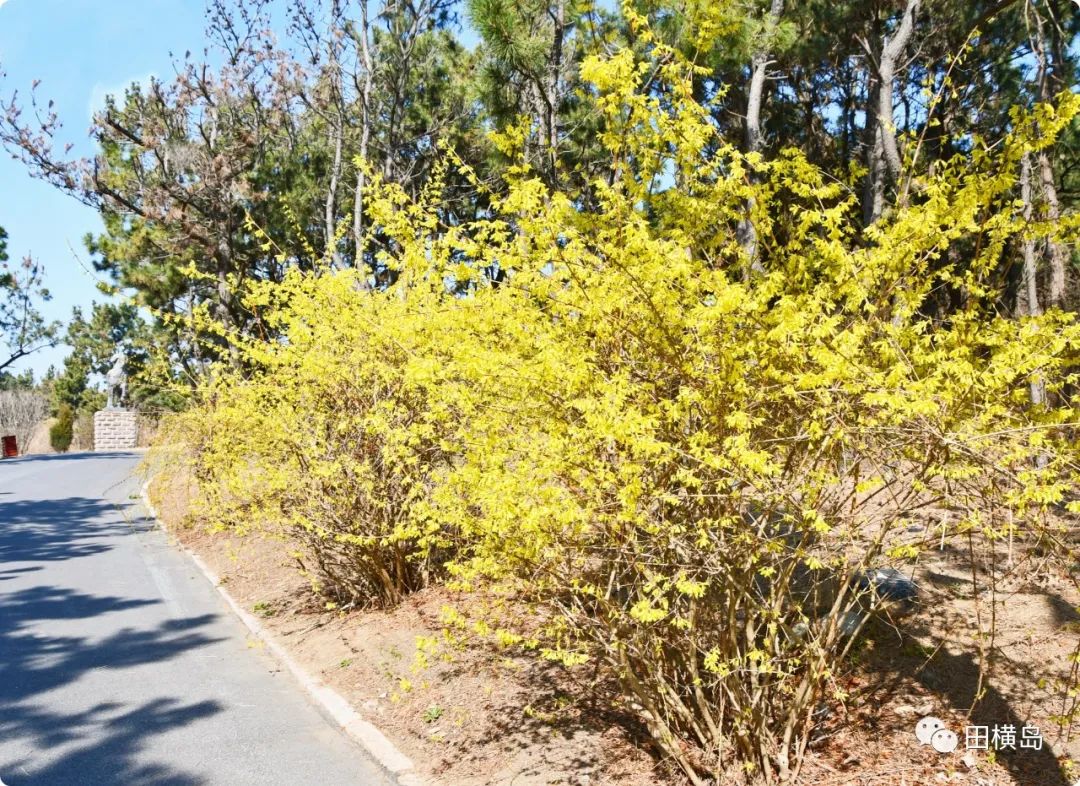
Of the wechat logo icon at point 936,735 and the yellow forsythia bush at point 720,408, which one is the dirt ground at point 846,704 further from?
the yellow forsythia bush at point 720,408

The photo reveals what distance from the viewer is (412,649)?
534 centimetres

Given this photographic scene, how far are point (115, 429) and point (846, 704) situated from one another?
114ft

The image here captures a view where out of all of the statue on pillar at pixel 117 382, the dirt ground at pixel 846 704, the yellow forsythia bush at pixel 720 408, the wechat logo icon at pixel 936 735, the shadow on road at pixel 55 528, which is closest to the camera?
the yellow forsythia bush at pixel 720 408

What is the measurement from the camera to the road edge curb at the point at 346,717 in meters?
3.81

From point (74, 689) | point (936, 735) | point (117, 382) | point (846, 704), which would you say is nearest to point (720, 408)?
point (846, 704)

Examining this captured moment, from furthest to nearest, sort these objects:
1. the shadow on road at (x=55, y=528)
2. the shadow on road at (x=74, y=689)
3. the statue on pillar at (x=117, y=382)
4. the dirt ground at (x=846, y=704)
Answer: the statue on pillar at (x=117, y=382) → the shadow on road at (x=55, y=528) → the shadow on road at (x=74, y=689) → the dirt ground at (x=846, y=704)

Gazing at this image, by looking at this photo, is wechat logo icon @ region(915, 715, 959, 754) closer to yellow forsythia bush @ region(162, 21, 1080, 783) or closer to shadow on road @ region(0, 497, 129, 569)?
yellow forsythia bush @ region(162, 21, 1080, 783)

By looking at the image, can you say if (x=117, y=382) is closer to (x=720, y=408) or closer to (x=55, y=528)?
(x=55, y=528)

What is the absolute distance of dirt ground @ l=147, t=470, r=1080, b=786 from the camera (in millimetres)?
3521

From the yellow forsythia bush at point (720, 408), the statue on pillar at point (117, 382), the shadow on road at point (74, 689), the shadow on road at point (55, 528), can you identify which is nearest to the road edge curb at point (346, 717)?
the shadow on road at point (74, 689)

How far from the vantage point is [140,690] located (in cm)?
486

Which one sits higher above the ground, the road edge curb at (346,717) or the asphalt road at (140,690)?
the asphalt road at (140,690)

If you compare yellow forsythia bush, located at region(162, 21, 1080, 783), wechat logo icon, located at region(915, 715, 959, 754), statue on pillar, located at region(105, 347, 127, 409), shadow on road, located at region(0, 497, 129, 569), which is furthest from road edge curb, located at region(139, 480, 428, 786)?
statue on pillar, located at region(105, 347, 127, 409)

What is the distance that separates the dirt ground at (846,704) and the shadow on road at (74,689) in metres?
1.10
